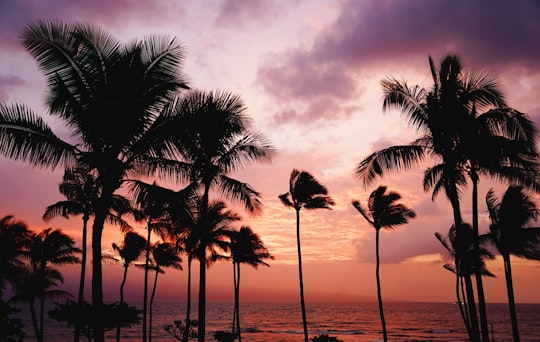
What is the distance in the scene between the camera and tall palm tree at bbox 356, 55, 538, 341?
12.5 m

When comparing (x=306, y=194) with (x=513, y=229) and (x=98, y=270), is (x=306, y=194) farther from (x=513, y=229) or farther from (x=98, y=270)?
(x=98, y=270)

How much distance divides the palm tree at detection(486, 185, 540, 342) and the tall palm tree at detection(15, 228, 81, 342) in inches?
1291

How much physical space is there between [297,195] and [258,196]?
12902mm

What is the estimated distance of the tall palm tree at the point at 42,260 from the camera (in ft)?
111

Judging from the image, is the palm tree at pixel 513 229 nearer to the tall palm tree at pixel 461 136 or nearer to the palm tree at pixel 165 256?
the tall palm tree at pixel 461 136

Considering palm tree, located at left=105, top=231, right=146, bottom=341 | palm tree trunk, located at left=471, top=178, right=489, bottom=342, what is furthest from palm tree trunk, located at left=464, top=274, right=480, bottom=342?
palm tree, located at left=105, top=231, right=146, bottom=341

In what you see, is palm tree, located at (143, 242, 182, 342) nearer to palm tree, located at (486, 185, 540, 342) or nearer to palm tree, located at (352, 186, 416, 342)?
palm tree, located at (352, 186, 416, 342)

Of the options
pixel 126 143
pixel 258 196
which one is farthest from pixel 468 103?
pixel 126 143

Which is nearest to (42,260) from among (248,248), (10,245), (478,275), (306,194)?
(10,245)

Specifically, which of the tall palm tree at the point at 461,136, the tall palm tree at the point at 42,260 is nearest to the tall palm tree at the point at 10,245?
the tall palm tree at the point at 42,260

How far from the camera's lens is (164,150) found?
39.1 feet

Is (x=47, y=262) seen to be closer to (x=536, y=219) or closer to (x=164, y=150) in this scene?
(x=164, y=150)

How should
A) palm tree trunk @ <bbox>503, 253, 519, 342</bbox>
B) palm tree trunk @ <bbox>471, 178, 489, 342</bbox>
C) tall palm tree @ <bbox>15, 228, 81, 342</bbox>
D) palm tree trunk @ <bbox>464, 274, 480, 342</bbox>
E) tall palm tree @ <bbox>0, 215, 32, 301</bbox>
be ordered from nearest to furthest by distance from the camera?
palm tree trunk @ <bbox>464, 274, 480, 342</bbox>
palm tree trunk @ <bbox>471, 178, 489, 342</bbox>
palm tree trunk @ <bbox>503, 253, 519, 342</bbox>
tall palm tree @ <bbox>0, 215, 32, 301</bbox>
tall palm tree @ <bbox>15, 228, 81, 342</bbox>

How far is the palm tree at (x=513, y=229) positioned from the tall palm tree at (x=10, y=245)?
2996 cm
